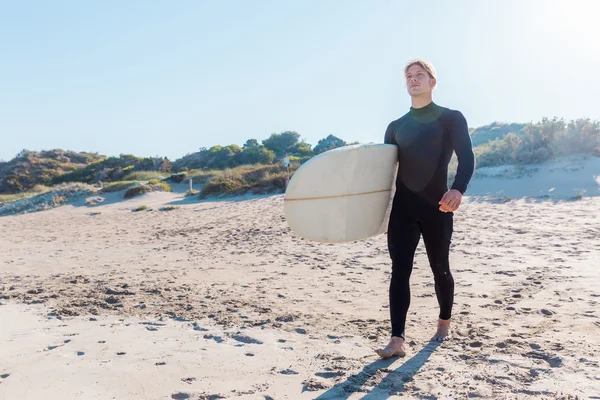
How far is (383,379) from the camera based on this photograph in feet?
7.95

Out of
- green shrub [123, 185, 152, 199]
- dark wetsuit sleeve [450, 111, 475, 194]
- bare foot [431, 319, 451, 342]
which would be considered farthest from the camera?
green shrub [123, 185, 152, 199]

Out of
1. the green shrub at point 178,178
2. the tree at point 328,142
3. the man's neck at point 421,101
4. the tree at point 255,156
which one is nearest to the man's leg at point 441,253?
the man's neck at point 421,101

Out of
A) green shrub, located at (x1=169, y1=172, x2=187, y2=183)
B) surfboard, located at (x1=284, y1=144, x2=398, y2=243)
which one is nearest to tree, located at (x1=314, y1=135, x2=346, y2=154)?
green shrub, located at (x1=169, y1=172, x2=187, y2=183)

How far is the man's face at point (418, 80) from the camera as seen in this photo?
285cm

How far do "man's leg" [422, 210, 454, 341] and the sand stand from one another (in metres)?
0.14

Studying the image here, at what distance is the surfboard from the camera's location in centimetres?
312

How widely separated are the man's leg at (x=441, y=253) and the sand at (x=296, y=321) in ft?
0.44

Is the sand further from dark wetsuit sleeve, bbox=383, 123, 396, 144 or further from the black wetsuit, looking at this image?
dark wetsuit sleeve, bbox=383, 123, 396, 144

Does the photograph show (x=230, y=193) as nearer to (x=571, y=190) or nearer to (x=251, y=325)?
(x=571, y=190)

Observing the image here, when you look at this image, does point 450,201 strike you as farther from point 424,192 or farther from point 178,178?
point 178,178

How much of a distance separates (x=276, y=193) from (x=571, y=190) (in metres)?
8.47

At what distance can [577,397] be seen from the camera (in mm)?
2109

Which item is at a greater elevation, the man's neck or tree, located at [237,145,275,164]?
tree, located at [237,145,275,164]

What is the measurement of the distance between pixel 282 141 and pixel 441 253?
34.2 metres
